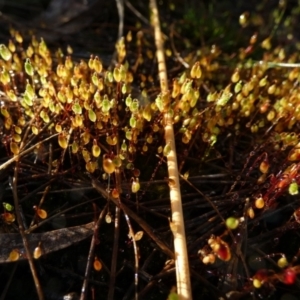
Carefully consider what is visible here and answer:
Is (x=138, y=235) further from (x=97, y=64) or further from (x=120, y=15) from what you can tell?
(x=120, y=15)

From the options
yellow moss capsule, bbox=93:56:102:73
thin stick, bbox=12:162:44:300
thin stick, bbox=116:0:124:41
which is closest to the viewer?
thin stick, bbox=12:162:44:300

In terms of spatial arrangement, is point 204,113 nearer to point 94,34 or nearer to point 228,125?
point 228,125

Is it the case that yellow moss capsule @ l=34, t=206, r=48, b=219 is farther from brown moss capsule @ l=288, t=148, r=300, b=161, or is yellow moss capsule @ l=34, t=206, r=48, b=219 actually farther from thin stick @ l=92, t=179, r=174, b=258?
brown moss capsule @ l=288, t=148, r=300, b=161

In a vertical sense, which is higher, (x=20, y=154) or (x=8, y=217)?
(x=20, y=154)

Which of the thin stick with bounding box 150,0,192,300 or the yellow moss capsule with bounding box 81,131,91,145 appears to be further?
the yellow moss capsule with bounding box 81,131,91,145

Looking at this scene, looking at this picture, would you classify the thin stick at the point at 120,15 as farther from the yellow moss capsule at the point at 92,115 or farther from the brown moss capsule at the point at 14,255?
the brown moss capsule at the point at 14,255

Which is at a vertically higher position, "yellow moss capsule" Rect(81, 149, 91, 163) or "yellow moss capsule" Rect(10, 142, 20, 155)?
"yellow moss capsule" Rect(10, 142, 20, 155)

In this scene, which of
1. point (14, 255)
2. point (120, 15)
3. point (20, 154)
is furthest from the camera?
point (120, 15)

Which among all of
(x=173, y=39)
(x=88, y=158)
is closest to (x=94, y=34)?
(x=173, y=39)

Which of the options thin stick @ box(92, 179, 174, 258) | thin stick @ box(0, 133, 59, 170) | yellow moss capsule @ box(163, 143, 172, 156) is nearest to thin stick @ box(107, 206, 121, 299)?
thin stick @ box(92, 179, 174, 258)

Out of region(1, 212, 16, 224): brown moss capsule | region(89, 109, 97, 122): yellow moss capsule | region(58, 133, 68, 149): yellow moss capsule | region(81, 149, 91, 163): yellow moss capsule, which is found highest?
region(89, 109, 97, 122): yellow moss capsule

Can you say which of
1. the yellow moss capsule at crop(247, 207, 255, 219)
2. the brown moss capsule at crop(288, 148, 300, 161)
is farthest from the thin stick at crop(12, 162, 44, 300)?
the brown moss capsule at crop(288, 148, 300, 161)

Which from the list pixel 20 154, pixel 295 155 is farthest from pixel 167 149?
pixel 20 154

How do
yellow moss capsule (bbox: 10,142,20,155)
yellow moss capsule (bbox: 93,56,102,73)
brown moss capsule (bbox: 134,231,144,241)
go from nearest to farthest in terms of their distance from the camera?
brown moss capsule (bbox: 134,231,144,241)
yellow moss capsule (bbox: 10,142,20,155)
yellow moss capsule (bbox: 93,56,102,73)
